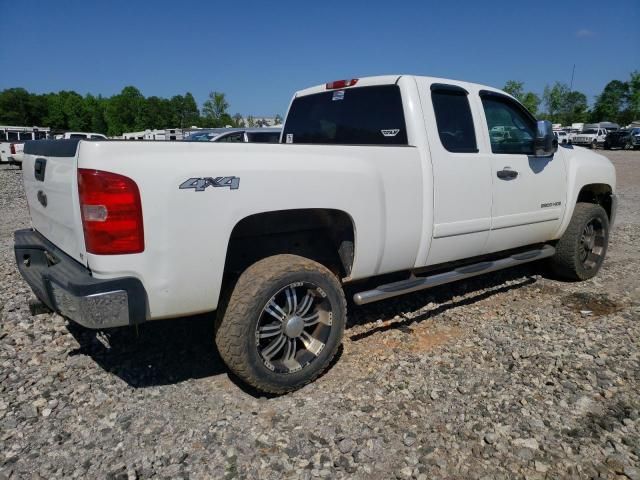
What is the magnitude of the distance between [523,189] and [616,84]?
96.9 metres

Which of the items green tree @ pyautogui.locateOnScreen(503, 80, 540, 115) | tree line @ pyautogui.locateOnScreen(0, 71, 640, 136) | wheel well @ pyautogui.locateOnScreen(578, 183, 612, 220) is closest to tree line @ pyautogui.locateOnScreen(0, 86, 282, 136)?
tree line @ pyautogui.locateOnScreen(0, 71, 640, 136)

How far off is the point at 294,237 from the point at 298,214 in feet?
1.02

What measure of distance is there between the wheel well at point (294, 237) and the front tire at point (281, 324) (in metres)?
0.20

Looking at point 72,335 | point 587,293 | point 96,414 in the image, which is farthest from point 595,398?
point 72,335

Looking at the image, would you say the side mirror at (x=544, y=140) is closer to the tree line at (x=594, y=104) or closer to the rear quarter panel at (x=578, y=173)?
the rear quarter panel at (x=578, y=173)

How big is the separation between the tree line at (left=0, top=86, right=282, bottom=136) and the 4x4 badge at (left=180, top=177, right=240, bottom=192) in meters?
87.9

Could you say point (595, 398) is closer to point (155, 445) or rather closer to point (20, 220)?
point (155, 445)

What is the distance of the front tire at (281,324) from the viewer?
2.74 metres

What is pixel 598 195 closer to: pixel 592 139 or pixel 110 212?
pixel 110 212

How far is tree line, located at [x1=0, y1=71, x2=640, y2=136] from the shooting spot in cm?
7812

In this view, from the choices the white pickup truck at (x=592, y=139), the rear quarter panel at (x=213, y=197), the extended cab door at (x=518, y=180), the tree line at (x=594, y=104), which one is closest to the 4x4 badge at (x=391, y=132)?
the rear quarter panel at (x=213, y=197)

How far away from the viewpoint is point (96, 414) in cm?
279

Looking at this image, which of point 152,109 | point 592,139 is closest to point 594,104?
point 592,139

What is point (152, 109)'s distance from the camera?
93812 mm
